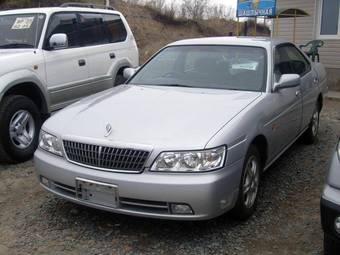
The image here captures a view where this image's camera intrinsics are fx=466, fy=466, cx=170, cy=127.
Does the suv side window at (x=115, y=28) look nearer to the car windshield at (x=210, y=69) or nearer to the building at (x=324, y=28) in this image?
the car windshield at (x=210, y=69)

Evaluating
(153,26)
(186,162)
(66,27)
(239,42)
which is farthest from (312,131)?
(153,26)

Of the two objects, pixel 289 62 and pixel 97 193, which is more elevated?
pixel 289 62

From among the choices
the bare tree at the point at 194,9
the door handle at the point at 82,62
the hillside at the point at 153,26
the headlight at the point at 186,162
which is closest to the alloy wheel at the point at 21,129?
the door handle at the point at 82,62

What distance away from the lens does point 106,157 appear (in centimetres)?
355

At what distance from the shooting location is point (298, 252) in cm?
353

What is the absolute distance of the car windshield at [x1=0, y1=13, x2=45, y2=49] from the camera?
6125 millimetres

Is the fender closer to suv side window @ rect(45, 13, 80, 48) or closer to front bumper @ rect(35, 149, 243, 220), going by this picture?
suv side window @ rect(45, 13, 80, 48)

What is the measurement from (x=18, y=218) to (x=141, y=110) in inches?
57.5

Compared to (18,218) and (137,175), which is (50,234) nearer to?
(18,218)

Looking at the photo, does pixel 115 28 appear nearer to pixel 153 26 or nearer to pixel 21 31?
pixel 21 31

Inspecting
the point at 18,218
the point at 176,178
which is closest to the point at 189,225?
the point at 176,178

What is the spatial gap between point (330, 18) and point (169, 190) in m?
10.7

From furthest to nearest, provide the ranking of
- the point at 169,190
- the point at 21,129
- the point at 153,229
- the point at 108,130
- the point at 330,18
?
the point at 330,18 → the point at 21,129 → the point at 153,229 → the point at 108,130 → the point at 169,190

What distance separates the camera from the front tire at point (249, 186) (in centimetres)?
379
